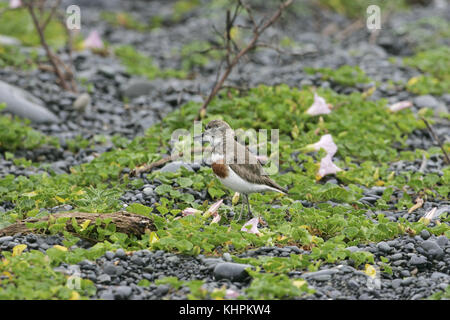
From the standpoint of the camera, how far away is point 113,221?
550 cm

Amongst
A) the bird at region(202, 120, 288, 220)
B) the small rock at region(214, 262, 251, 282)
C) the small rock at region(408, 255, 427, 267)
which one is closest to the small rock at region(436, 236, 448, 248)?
the small rock at region(408, 255, 427, 267)

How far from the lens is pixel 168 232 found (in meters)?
5.42

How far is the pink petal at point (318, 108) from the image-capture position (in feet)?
27.9

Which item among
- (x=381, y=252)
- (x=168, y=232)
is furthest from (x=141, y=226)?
(x=381, y=252)

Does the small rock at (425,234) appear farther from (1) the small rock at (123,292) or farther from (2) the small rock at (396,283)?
(1) the small rock at (123,292)

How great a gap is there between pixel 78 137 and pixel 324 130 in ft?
11.0

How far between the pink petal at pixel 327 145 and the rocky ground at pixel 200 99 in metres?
0.71

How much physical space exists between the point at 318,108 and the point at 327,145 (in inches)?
38.8

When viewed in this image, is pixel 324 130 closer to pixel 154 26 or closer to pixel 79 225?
pixel 79 225

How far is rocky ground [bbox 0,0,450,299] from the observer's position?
495 centimetres

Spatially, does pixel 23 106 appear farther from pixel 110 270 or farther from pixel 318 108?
pixel 110 270

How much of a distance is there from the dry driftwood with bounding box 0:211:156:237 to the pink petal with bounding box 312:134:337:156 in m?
2.86

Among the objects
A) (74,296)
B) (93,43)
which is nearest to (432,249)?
(74,296)

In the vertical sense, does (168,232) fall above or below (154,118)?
below
